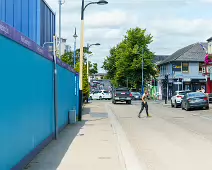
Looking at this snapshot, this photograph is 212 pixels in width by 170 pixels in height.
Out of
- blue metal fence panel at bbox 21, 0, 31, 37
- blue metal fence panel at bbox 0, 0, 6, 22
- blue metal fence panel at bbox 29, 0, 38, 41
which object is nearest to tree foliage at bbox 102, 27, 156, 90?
blue metal fence panel at bbox 29, 0, 38, 41

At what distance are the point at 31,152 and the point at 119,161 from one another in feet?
6.58

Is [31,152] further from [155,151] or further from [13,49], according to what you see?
[155,151]

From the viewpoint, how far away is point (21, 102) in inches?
316

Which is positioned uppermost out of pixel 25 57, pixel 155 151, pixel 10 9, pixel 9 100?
pixel 10 9

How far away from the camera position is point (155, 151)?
10.8 m

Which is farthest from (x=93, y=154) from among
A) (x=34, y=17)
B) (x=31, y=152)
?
(x=34, y=17)

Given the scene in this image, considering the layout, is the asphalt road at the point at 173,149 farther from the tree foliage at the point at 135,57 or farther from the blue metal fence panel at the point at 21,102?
the tree foliage at the point at 135,57

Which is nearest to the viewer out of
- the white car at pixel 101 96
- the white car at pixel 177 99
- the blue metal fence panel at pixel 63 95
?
the blue metal fence panel at pixel 63 95

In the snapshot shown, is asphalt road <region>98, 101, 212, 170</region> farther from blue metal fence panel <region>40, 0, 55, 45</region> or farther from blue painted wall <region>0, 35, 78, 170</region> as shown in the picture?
blue metal fence panel <region>40, 0, 55, 45</region>

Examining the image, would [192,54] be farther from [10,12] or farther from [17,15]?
[10,12]

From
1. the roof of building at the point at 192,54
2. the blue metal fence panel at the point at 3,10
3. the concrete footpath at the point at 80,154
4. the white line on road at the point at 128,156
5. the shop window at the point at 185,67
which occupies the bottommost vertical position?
the white line on road at the point at 128,156

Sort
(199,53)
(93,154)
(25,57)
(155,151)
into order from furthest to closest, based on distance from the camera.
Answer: (199,53) < (155,151) < (93,154) < (25,57)

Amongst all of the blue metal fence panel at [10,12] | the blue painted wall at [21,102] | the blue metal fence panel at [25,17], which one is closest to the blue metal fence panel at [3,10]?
the blue metal fence panel at [10,12]

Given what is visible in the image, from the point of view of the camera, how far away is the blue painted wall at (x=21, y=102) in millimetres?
6703
